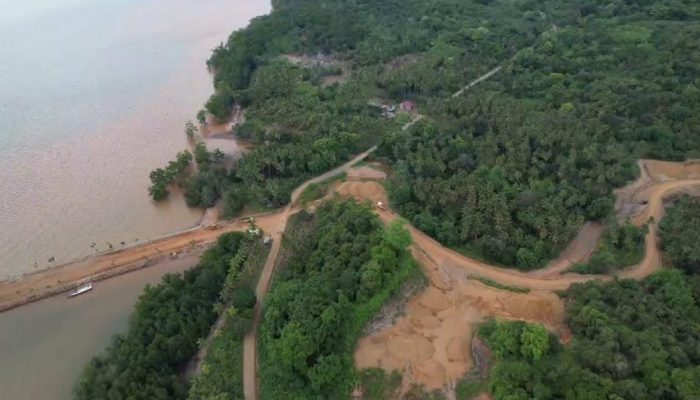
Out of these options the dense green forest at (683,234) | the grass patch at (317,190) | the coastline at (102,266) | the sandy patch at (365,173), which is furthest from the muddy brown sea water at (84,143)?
the dense green forest at (683,234)

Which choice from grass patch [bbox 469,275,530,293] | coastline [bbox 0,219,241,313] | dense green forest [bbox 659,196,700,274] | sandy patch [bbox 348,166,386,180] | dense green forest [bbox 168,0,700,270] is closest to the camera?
grass patch [bbox 469,275,530,293]

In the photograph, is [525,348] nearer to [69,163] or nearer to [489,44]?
[69,163]

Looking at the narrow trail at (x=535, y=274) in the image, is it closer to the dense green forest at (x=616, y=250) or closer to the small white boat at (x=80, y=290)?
the dense green forest at (x=616, y=250)

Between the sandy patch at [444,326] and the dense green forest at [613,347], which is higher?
the dense green forest at [613,347]

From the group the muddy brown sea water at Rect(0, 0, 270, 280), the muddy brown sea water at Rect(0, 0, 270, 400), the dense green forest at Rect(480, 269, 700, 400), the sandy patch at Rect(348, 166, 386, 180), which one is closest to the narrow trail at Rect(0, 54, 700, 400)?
the muddy brown sea water at Rect(0, 0, 270, 400)

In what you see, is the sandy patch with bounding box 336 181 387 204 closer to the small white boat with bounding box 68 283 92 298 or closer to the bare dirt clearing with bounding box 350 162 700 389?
the bare dirt clearing with bounding box 350 162 700 389

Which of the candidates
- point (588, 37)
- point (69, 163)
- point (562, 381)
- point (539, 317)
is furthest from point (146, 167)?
point (588, 37)
